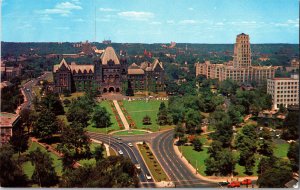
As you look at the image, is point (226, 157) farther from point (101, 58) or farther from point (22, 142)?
point (101, 58)

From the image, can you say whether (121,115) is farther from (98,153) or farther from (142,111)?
(98,153)

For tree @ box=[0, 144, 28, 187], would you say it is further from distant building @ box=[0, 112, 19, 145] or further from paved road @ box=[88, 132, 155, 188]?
paved road @ box=[88, 132, 155, 188]

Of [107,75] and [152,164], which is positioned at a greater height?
[107,75]

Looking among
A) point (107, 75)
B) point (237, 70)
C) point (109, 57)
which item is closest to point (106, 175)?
point (107, 75)

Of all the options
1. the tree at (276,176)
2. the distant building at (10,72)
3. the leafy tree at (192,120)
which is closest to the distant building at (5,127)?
the distant building at (10,72)

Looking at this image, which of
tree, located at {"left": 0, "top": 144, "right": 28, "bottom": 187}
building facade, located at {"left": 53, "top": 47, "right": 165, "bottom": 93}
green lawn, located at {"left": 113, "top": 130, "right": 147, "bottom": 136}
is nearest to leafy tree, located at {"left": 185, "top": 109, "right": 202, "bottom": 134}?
green lawn, located at {"left": 113, "top": 130, "right": 147, "bottom": 136}

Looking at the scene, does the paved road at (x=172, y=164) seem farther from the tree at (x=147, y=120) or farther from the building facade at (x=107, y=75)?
the building facade at (x=107, y=75)
